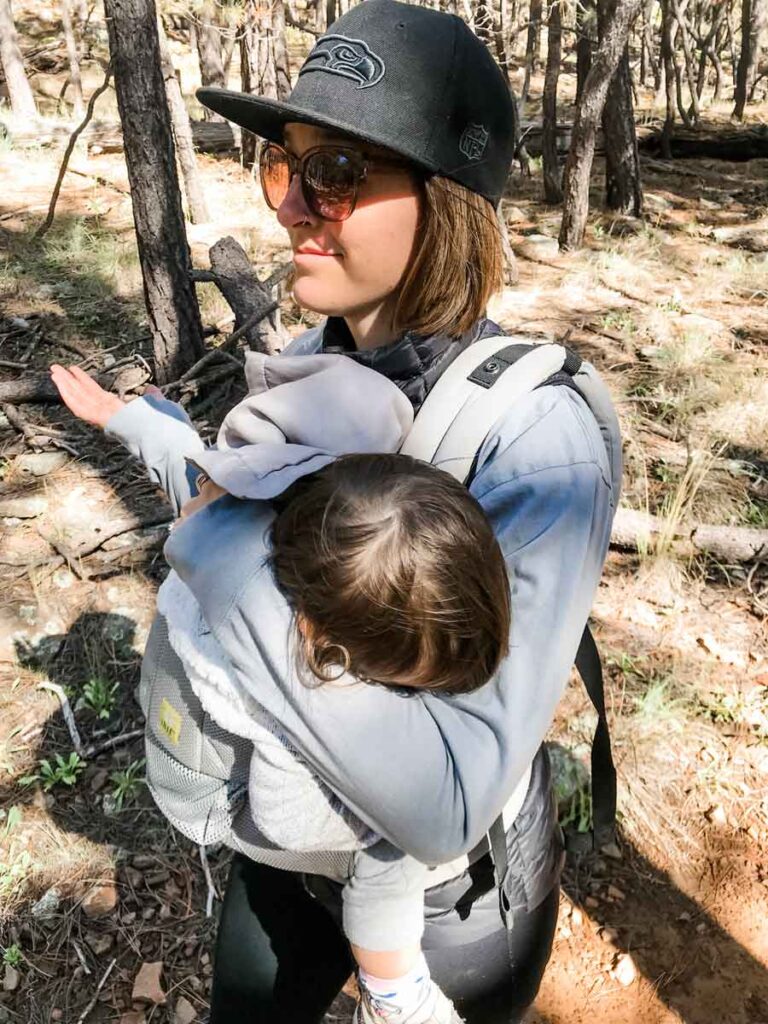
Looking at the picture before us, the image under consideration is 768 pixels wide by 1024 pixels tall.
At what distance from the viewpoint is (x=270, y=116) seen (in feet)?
4.62

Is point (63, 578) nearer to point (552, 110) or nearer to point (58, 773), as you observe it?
point (58, 773)

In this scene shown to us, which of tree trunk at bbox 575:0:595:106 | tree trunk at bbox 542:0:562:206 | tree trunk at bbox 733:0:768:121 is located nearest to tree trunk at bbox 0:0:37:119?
tree trunk at bbox 542:0:562:206

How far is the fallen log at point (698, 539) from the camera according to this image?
3658mm

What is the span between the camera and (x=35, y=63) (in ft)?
54.8

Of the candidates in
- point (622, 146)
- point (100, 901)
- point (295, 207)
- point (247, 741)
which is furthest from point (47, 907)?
point (622, 146)

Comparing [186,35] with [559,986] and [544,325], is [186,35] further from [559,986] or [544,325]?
[559,986]

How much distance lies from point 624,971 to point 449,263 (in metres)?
2.36

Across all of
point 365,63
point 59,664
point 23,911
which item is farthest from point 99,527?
point 365,63

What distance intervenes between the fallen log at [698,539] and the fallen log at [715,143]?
1031 centimetres

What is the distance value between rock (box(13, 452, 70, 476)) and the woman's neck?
3353mm

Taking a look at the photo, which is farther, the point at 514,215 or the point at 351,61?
the point at 514,215

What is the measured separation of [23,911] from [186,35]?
2503cm

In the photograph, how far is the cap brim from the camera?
123 centimetres

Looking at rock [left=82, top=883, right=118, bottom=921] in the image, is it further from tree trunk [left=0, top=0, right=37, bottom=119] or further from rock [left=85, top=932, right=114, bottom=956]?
tree trunk [left=0, top=0, right=37, bottom=119]
